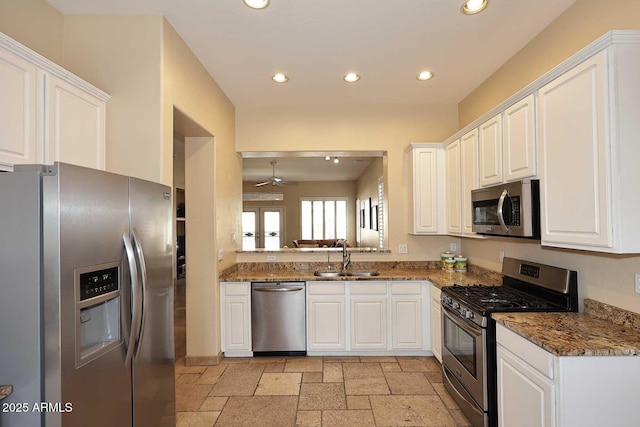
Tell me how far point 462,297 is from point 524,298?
1.40ft

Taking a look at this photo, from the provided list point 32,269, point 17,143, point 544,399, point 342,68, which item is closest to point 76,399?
point 32,269

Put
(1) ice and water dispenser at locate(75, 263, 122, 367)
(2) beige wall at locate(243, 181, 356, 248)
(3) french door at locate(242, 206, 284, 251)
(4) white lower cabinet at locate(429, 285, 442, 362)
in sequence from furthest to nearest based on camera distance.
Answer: (3) french door at locate(242, 206, 284, 251)
(2) beige wall at locate(243, 181, 356, 248)
(4) white lower cabinet at locate(429, 285, 442, 362)
(1) ice and water dispenser at locate(75, 263, 122, 367)

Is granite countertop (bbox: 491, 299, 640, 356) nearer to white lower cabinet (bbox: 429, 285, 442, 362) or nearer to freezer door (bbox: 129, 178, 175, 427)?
white lower cabinet (bbox: 429, 285, 442, 362)

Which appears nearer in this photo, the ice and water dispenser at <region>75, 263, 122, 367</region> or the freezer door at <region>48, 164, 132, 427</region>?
the freezer door at <region>48, 164, 132, 427</region>

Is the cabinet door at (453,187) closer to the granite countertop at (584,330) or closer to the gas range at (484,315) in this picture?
the gas range at (484,315)

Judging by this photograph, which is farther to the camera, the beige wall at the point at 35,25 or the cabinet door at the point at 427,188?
the cabinet door at the point at 427,188

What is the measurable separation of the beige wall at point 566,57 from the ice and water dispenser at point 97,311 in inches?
103

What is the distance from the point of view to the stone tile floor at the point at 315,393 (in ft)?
8.73

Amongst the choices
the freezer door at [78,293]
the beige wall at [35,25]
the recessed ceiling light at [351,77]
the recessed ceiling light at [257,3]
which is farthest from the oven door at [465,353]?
the beige wall at [35,25]

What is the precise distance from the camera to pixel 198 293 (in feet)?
11.9

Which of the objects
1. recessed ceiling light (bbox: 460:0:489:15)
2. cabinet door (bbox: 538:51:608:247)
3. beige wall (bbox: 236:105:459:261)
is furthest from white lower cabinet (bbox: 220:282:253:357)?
recessed ceiling light (bbox: 460:0:489:15)

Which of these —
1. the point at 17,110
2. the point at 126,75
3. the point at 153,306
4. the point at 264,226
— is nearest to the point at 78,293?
the point at 153,306

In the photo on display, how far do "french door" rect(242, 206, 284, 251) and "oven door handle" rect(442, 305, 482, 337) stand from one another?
8589mm

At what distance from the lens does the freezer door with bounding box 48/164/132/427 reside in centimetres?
133
